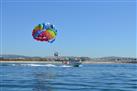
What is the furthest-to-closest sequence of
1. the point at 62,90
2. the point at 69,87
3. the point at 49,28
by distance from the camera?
the point at 49,28 < the point at 69,87 < the point at 62,90

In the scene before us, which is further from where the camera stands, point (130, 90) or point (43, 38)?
point (43, 38)

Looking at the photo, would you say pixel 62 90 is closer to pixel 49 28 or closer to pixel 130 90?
pixel 130 90

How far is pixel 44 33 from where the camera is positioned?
7625 cm

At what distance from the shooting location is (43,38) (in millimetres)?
77062

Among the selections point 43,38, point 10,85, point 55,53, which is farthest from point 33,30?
point 10,85

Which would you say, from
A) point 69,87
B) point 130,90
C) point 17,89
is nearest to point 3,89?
point 17,89

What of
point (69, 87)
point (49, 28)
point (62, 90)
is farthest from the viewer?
point (49, 28)

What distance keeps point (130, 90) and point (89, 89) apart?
327 centimetres

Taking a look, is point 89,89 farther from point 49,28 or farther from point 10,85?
point 49,28

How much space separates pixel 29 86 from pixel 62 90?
386cm

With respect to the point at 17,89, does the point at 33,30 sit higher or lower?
higher

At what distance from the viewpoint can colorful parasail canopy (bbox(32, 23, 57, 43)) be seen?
75750 mm

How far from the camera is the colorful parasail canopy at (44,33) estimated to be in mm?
75750

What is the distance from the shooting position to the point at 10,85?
125 feet
